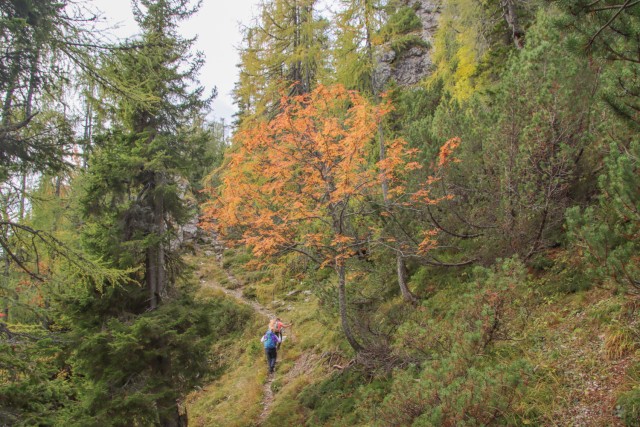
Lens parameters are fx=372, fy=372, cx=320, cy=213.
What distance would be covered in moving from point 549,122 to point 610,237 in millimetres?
3026

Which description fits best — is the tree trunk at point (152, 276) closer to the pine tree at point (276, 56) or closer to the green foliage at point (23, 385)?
the green foliage at point (23, 385)

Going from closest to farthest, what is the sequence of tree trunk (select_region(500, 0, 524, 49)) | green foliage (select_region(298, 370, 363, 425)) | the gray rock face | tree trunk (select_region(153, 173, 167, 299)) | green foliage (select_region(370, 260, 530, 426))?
green foliage (select_region(370, 260, 530, 426)) → green foliage (select_region(298, 370, 363, 425)) → tree trunk (select_region(153, 173, 167, 299)) → tree trunk (select_region(500, 0, 524, 49)) → the gray rock face

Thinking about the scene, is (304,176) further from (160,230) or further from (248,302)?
(248,302)

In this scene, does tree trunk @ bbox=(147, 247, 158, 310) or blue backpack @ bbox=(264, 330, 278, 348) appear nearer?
tree trunk @ bbox=(147, 247, 158, 310)

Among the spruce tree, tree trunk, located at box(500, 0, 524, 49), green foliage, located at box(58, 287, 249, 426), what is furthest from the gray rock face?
green foliage, located at box(58, 287, 249, 426)

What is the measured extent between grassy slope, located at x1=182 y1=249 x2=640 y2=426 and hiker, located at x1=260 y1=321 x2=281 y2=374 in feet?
0.97

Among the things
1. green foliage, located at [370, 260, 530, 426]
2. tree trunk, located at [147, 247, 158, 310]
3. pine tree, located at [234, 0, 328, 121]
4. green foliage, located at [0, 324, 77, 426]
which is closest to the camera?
green foliage, located at [370, 260, 530, 426]

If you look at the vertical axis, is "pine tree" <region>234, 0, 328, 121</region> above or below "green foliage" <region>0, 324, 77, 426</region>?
above

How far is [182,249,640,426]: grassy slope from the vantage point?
411 cm

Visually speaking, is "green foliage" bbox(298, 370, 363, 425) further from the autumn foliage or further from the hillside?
the autumn foliage

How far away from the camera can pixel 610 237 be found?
3631mm

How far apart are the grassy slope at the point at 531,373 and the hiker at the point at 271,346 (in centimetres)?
30

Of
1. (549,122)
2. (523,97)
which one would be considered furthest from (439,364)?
(523,97)

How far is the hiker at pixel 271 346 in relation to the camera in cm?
1109
